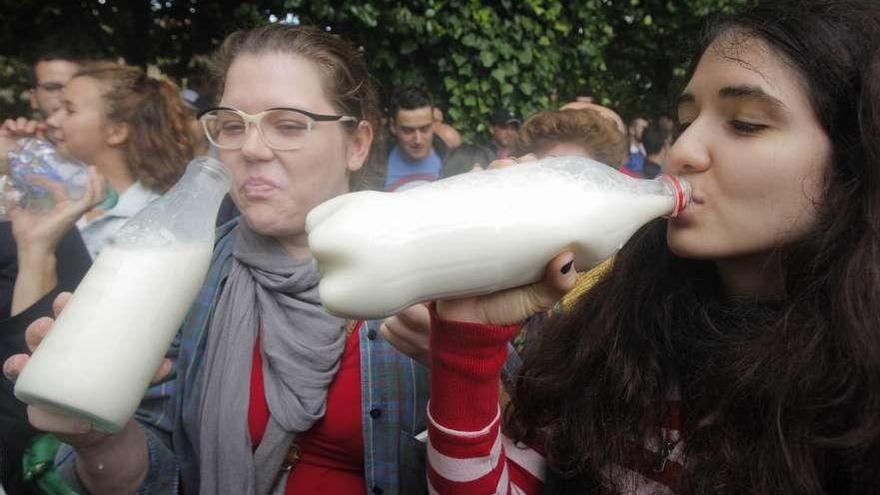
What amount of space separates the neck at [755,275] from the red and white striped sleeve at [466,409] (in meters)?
0.44

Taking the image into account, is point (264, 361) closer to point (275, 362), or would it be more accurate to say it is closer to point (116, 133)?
point (275, 362)

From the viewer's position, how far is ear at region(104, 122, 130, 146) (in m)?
2.71

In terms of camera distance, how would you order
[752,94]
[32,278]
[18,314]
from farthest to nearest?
[32,278] < [18,314] < [752,94]

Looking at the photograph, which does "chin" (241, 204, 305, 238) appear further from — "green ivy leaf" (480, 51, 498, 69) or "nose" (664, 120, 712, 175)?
"green ivy leaf" (480, 51, 498, 69)

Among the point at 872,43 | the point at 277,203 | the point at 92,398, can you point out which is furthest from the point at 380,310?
the point at 872,43

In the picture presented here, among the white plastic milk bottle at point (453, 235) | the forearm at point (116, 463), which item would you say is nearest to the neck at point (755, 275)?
the white plastic milk bottle at point (453, 235)

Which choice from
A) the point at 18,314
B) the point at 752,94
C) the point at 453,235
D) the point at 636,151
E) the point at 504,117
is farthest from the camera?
the point at 636,151

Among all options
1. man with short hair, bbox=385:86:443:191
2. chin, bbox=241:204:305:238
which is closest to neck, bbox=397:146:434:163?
man with short hair, bbox=385:86:443:191

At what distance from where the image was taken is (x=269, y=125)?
1.45 m

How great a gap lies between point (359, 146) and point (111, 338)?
774 millimetres

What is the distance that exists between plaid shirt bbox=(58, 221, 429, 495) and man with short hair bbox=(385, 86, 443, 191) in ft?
11.1

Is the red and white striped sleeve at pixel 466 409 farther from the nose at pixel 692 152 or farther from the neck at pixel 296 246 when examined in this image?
the neck at pixel 296 246

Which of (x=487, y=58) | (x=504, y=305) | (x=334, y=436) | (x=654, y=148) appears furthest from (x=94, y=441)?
(x=654, y=148)

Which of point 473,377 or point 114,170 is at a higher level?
point 473,377
